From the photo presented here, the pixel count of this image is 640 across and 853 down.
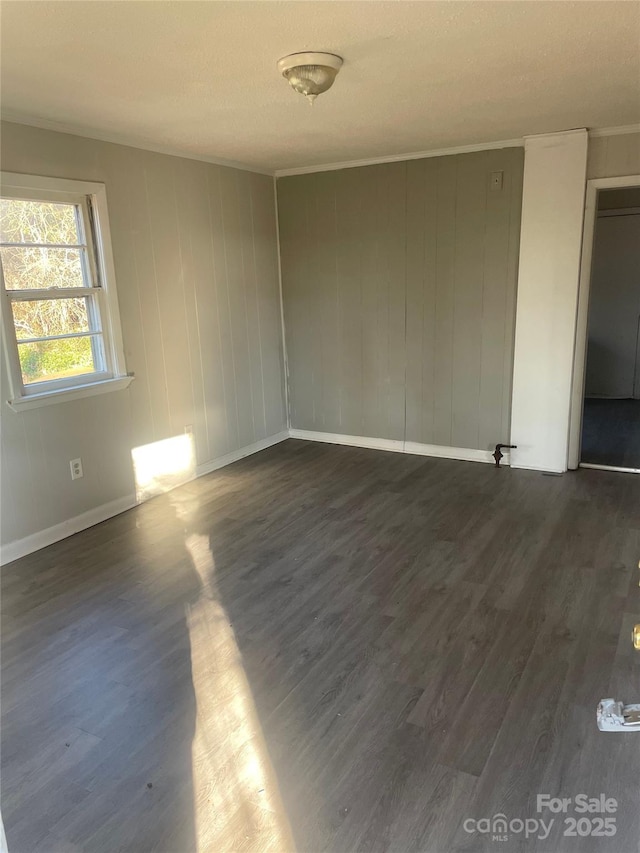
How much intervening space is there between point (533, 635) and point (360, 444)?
306 centimetres

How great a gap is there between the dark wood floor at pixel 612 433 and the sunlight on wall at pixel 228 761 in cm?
345

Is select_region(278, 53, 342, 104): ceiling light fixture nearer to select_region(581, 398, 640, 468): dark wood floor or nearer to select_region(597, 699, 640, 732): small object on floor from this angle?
select_region(597, 699, 640, 732): small object on floor

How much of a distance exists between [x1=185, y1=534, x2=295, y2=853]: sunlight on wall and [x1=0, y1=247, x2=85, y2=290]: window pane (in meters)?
2.12

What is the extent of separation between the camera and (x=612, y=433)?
18.3 feet

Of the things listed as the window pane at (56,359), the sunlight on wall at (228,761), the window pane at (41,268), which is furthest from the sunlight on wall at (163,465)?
the sunlight on wall at (228,761)

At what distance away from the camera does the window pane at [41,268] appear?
3.34 m

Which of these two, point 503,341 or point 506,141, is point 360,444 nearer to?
point 503,341

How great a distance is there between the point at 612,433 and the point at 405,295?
2.35 m

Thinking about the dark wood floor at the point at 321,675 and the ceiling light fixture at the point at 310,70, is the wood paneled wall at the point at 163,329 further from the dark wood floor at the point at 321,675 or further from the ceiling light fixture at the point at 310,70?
the ceiling light fixture at the point at 310,70

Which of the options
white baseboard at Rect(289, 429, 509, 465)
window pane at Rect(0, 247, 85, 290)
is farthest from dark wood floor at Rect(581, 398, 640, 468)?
window pane at Rect(0, 247, 85, 290)

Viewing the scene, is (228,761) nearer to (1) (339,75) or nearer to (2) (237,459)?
(1) (339,75)

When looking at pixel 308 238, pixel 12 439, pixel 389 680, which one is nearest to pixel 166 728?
pixel 389 680

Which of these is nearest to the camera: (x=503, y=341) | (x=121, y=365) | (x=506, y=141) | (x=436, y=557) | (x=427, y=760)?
(x=427, y=760)

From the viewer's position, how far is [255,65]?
2594 mm
